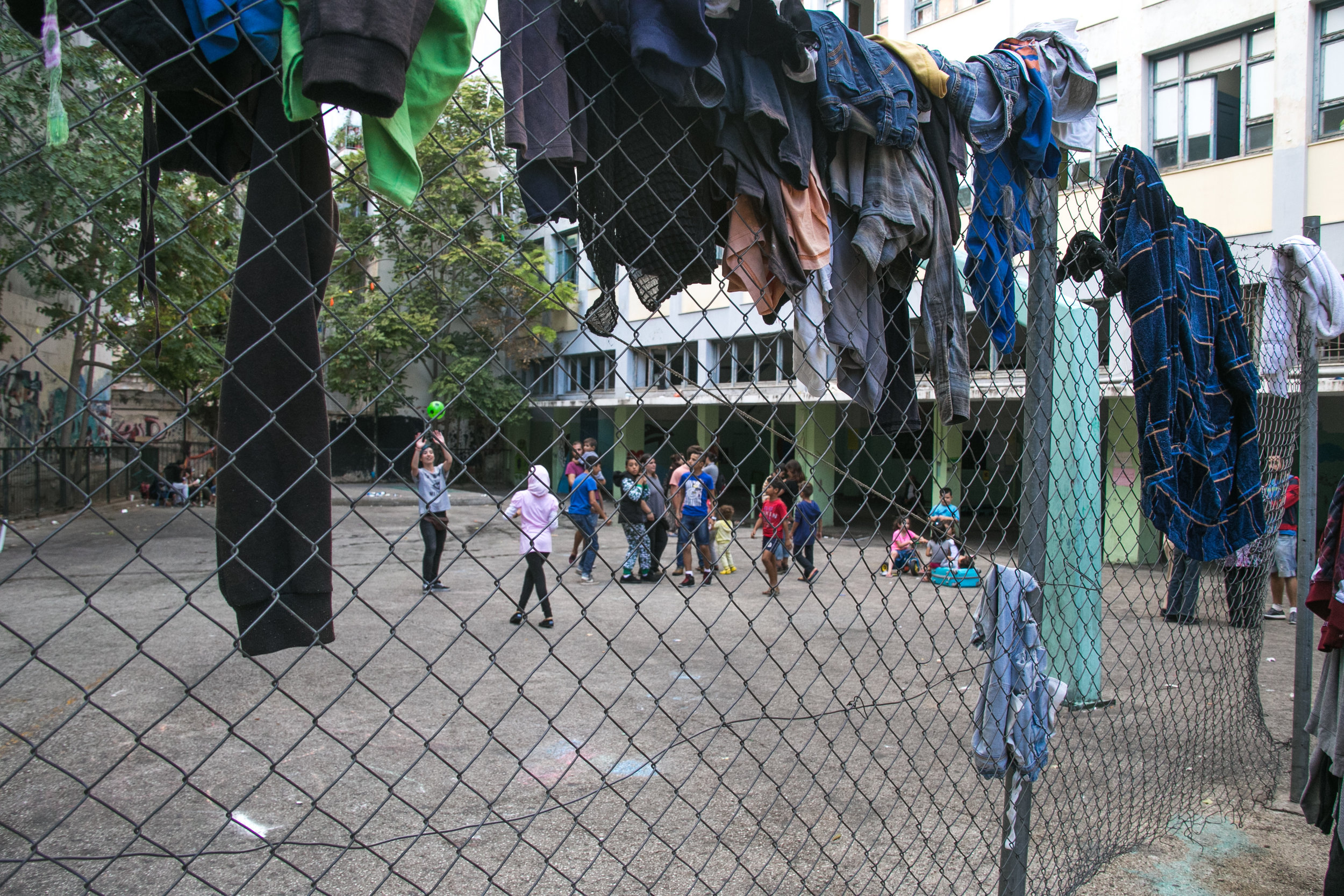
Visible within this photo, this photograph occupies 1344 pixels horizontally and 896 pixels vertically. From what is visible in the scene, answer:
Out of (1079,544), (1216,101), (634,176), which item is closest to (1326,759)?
(1079,544)

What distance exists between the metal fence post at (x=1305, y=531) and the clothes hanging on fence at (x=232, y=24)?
14.7 feet

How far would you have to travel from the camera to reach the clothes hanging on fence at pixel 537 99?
1693 millimetres

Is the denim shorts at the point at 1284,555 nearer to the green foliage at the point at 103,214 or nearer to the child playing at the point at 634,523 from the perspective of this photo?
the child playing at the point at 634,523

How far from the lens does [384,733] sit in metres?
5.15

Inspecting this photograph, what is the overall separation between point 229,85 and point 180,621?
8.03 meters

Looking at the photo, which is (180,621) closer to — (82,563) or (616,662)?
(616,662)

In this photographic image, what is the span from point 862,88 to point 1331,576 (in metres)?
2.62

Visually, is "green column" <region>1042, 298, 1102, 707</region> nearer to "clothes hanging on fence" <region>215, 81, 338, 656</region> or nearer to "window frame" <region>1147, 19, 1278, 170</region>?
"clothes hanging on fence" <region>215, 81, 338, 656</region>

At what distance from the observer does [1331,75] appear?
12.1 metres

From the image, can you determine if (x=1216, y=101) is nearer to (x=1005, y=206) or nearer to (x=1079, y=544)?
(x=1079, y=544)

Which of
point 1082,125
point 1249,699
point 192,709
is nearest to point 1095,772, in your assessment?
point 1249,699

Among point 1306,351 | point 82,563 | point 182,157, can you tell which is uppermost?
point 182,157

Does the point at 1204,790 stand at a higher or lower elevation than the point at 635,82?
lower

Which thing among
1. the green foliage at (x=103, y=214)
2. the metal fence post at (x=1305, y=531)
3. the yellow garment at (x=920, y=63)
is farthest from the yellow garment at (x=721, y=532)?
the yellow garment at (x=920, y=63)
